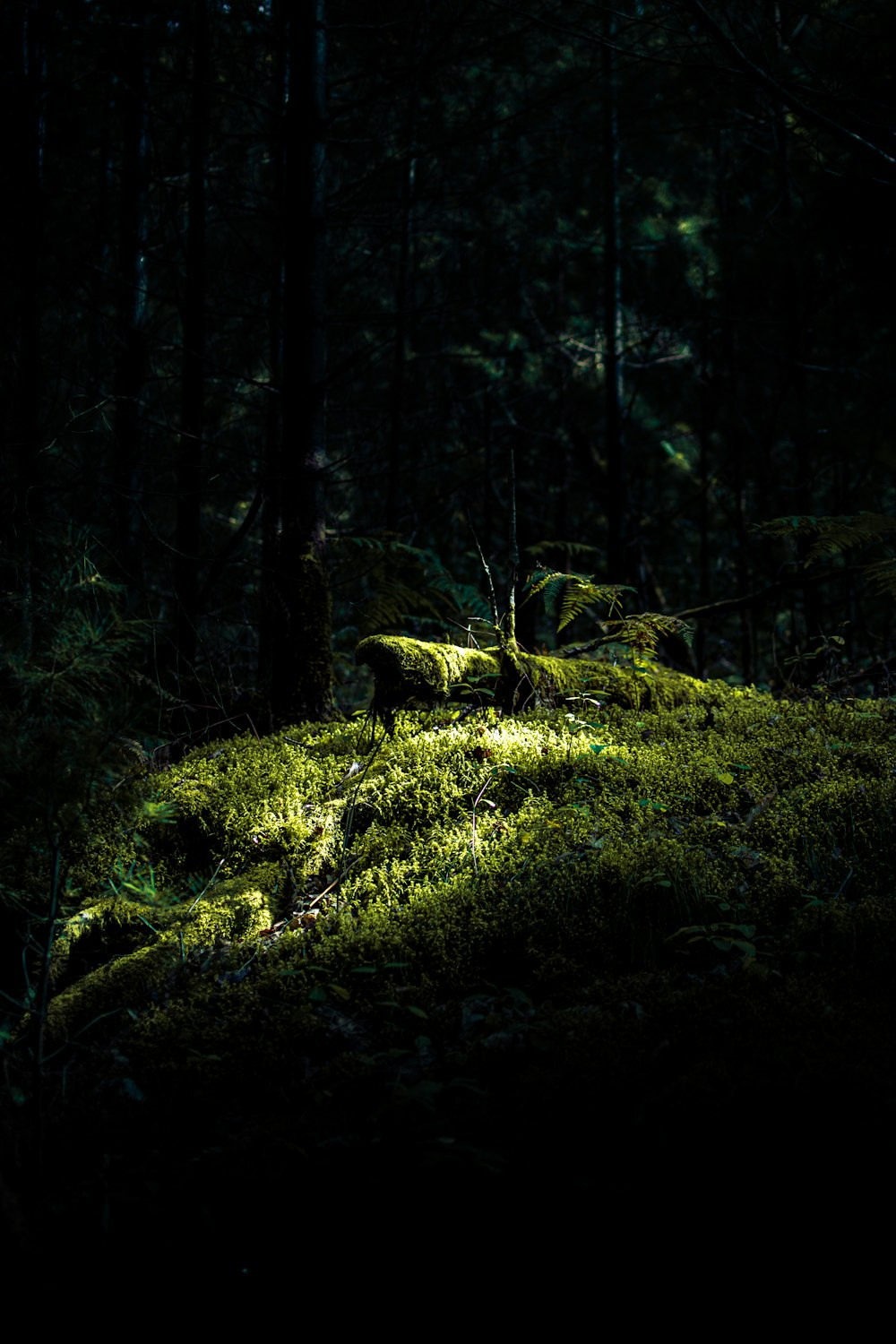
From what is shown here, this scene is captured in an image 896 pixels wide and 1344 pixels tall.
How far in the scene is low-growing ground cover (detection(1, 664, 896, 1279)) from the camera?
227 centimetres

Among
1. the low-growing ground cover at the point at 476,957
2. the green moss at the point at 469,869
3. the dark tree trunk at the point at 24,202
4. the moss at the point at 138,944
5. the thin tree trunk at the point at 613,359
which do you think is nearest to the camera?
the low-growing ground cover at the point at 476,957

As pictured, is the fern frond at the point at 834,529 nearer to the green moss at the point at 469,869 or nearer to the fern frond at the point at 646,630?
the fern frond at the point at 646,630

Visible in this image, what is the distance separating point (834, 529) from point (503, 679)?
269 centimetres

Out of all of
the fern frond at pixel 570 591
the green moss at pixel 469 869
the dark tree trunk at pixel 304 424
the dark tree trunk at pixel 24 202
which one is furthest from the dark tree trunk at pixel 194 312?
the fern frond at pixel 570 591

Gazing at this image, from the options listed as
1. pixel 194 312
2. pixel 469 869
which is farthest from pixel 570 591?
pixel 194 312

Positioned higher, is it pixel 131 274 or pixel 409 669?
pixel 131 274

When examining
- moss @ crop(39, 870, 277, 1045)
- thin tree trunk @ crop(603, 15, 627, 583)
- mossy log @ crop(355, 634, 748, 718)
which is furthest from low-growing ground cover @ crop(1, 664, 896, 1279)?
thin tree trunk @ crop(603, 15, 627, 583)

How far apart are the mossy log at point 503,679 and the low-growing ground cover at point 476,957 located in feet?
0.63

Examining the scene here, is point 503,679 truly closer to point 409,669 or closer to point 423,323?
point 409,669

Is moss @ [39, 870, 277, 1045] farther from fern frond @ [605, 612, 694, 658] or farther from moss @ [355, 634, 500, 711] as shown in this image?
fern frond @ [605, 612, 694, 658]

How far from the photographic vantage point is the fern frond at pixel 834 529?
5.50 meters

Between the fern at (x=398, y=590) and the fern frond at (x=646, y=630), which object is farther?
the fern at (x=398, y=590)

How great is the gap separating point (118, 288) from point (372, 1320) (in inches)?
418

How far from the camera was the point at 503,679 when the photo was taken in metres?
5.30
